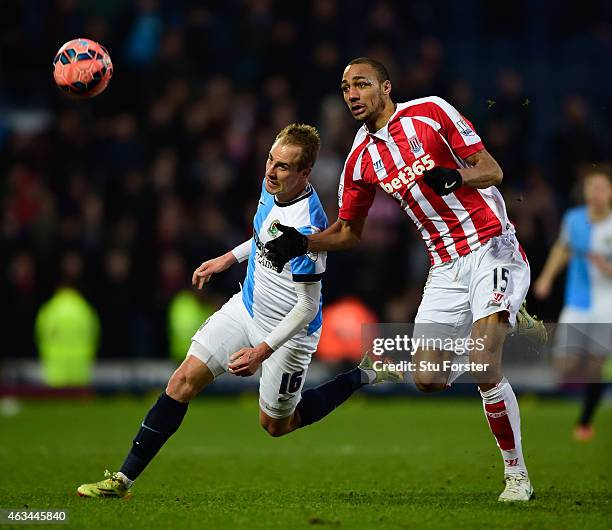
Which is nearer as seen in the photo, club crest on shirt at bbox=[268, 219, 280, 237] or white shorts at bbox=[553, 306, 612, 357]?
club crest on shirt at bbox=[268, 219, 280, 237]

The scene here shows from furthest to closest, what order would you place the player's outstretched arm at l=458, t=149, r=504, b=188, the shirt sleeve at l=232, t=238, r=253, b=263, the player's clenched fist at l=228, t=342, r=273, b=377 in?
the shirt sleeve at l=232, t=238, r=253, b=263 < the player's clenched fist at l=228, t=342, r=273, b=377 < the player's outstretched arm at l=458, t=149, r=504, b=188

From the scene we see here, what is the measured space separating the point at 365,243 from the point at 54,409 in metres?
4.89

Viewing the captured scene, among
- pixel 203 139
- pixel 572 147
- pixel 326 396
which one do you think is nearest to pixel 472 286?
pixel 326 396

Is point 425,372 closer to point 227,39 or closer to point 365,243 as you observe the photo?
point 365,243

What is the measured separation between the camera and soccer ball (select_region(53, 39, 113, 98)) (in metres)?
7.62

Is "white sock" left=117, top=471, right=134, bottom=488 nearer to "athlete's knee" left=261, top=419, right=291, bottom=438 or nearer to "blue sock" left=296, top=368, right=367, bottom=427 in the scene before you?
"athlete's knee" left=261, top=419, right=291, bottom=438

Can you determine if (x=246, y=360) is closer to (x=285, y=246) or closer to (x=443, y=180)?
(x=285, y=246)

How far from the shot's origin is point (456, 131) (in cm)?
696

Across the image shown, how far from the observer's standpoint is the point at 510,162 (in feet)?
53.4

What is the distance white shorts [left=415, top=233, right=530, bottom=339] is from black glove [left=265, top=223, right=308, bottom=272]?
876 millimetres

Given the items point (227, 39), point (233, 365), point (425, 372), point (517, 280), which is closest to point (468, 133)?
point (517, 280)

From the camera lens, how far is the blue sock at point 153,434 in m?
7.02

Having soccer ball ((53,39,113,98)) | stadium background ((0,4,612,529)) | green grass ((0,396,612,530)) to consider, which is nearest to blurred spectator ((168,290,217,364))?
stadium background ((0,4,612,529))

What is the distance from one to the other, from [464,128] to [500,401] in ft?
5.42
